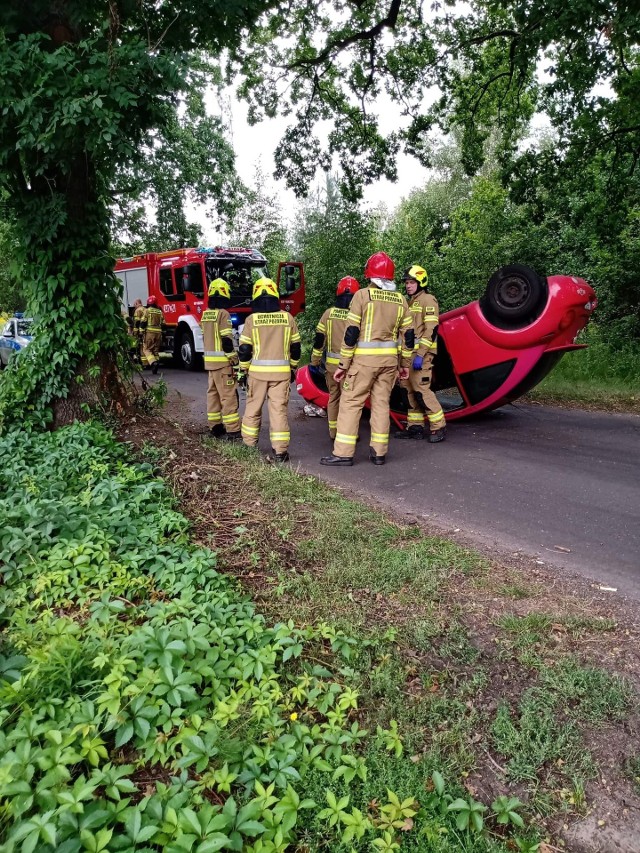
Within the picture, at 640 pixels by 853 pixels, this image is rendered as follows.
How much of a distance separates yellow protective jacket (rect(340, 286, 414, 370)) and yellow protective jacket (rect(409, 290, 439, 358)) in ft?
2.75

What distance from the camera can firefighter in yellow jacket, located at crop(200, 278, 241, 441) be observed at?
6.80m

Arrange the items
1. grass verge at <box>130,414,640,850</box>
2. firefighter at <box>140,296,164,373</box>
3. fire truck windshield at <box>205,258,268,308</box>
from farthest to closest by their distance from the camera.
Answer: fire truck windshield at <box>205,258,268,308</box>, firefighter at <box>140,296,164,373</box>, grass verge at <box>130,414,640,850</box>

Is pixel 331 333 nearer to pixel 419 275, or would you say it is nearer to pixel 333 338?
pixel 333 338

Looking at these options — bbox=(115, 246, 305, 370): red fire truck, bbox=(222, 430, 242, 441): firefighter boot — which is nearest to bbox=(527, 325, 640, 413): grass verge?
bbox=(222, 430, 242, 441): firefighter boot

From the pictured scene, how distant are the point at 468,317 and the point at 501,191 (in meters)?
7.97

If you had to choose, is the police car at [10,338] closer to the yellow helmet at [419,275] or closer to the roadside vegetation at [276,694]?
the yellow helmet at [419,275]

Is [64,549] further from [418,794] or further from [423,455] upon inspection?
[423,455]

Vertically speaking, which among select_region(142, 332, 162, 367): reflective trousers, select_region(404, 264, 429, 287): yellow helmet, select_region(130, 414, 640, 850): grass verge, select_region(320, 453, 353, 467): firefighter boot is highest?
select_region(404, 264, 429, 287): yellow helmet

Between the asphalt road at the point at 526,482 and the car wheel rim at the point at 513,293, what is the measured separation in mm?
1628

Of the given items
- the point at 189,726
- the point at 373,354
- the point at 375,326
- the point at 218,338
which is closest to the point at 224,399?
the point at 218,338

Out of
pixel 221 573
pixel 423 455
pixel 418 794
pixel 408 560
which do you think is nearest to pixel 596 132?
pixel 423 455

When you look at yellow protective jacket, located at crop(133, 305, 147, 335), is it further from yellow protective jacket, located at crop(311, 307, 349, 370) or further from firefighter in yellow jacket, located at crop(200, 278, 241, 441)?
yellow protective jacket, located at crop(311, 307, 349, 370)

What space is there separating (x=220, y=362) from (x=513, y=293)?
136 inches

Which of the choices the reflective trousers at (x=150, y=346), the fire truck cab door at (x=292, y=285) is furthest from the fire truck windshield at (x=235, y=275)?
the reflective trousers at (x=150, y=346)
